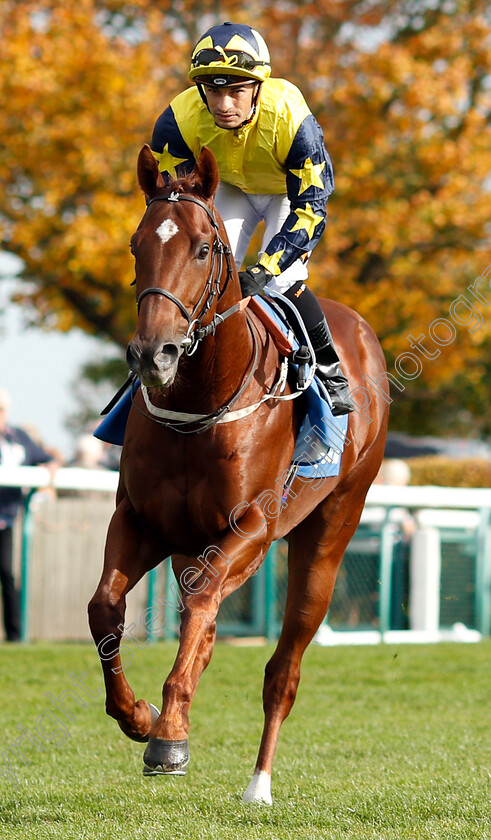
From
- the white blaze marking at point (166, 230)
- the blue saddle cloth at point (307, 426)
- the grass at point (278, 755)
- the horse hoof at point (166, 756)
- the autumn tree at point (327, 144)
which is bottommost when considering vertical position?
the grass at point (278, 755)

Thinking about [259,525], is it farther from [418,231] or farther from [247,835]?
[418,231]

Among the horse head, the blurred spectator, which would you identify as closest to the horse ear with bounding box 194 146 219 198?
the horse head

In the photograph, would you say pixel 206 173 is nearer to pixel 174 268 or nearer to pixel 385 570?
pixel 174 268

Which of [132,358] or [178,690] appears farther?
[178,690]

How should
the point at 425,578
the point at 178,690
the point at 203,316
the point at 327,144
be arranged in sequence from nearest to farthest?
1. the point at 178,690
2. the point at 203,316
3. the point at 425,578
4. the point at 327,144

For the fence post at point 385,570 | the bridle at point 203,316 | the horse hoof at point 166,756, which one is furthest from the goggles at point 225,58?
the fence post at point 385,570

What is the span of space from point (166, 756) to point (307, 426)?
1739mm

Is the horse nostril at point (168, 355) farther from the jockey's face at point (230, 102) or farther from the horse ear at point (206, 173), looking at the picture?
the jockey's face at point (230, 102)

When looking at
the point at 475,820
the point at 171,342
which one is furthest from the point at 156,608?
the point at 171,342

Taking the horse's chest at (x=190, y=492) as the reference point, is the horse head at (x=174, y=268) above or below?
above

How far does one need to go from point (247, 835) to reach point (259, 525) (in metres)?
1.07

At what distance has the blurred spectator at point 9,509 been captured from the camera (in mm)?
9477

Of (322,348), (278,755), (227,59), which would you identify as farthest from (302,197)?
(278,755)

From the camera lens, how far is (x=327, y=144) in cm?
1639
